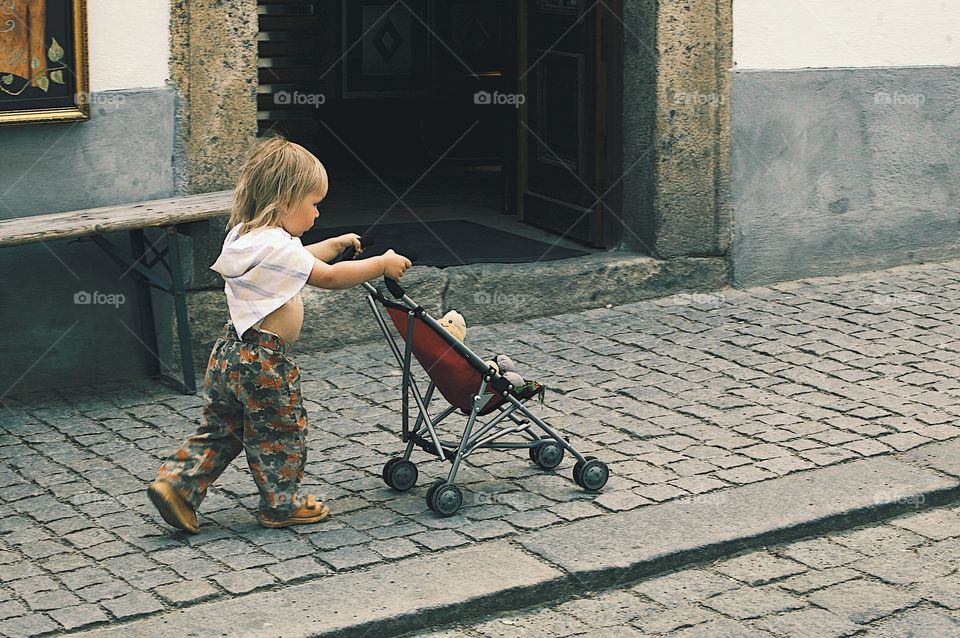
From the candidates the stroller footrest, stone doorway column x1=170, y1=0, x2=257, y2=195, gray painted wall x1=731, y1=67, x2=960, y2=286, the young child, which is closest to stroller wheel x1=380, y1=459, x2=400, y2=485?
the stroller footrest

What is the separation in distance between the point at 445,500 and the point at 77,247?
108 inches

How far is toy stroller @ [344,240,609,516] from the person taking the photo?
548 cm

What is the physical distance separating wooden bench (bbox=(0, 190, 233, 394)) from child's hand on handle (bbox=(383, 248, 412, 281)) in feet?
6.24

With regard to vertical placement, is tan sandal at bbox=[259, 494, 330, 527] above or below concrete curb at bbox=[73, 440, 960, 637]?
above

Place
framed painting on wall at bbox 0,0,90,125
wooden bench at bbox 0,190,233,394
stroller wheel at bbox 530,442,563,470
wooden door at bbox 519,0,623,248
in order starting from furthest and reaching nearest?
wooden door at bbox 519,0,623,248 → framed painting on wall at bbox 0,0,90,125 → wooden bench at bbox 0,190,233,394 → stroller wheel at bbox 530,442,563,470

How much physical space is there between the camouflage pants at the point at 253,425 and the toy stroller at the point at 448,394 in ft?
1.41

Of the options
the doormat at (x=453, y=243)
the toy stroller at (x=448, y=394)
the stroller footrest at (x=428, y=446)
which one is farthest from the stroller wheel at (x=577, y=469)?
the doormat at (x=453, y=243)

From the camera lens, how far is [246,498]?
5809mm

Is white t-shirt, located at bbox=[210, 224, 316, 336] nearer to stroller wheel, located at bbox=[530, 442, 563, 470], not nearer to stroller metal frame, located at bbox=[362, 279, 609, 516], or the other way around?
stroller metal frame, located at bbox=[362, 279, 609, 516]

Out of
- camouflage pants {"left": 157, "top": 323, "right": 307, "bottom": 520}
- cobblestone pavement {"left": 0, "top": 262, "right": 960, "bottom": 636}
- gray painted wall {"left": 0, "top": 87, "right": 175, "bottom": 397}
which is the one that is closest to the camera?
cobblestone pavement {"left": 0, "top": 262, "right": 960, "bottom": 636}

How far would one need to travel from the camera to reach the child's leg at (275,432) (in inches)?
208

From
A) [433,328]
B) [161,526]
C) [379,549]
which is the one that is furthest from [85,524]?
[433,328]

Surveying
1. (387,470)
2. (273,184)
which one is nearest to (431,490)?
(387,470)

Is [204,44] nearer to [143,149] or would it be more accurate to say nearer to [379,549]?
[143,149]
